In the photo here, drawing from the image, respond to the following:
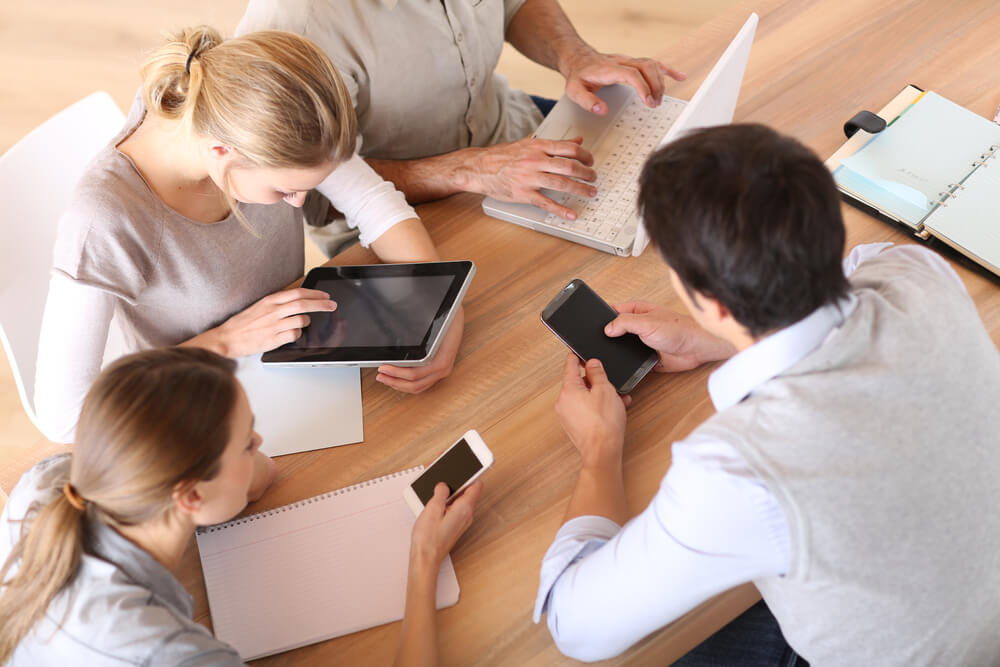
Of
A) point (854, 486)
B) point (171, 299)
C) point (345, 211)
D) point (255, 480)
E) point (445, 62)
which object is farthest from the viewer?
point (445, 62)

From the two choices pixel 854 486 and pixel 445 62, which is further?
pixel 445 62

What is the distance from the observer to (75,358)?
103 cm

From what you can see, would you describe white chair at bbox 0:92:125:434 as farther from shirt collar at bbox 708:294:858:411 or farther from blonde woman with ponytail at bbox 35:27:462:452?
shirt collar at bbox 708:294:858:411

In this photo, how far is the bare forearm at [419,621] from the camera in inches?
33.9

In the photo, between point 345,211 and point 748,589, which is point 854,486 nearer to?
point 748,589

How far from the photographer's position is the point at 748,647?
3.43 feet

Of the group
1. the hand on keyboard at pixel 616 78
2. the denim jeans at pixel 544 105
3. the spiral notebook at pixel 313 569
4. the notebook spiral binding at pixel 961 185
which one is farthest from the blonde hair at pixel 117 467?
the denim jeans at pixel 544 105

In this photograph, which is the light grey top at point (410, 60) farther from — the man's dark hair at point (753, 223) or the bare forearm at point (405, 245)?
the man's dark hair at point (753, 223)

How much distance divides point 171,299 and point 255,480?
33cm

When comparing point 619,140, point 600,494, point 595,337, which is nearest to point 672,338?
point 595,337

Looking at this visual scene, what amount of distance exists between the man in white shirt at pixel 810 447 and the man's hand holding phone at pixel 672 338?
0.25 meters

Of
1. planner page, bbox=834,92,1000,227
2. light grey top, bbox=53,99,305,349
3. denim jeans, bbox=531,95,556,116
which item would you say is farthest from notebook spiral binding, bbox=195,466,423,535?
denim jeans, bbox=531,95,556,116

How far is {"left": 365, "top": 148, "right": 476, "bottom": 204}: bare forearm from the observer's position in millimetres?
1350

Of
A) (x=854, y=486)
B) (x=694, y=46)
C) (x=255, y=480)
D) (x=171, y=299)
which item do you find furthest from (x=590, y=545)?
(x=694, y=46)
